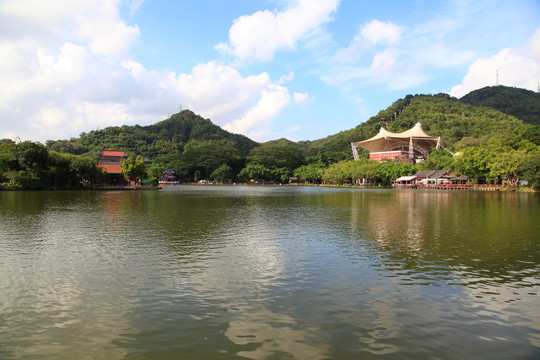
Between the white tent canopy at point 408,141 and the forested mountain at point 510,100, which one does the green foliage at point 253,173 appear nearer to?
the white tent canopy at point 408,141

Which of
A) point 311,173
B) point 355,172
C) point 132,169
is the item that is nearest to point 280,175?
point 311,173

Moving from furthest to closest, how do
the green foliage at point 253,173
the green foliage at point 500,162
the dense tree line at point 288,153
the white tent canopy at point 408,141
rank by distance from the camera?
1. the green foliage at point 253,173
2. the white tent canopy at point 408,141
3. the dense tree line at point 288,153
4. the green foliage at point 500,162

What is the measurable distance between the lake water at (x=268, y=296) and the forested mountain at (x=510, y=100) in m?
143

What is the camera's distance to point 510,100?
516 feet

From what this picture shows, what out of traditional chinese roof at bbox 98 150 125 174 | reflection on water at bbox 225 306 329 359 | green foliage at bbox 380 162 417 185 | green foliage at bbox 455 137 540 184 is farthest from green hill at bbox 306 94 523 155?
reflection on water at bbox 225 306 329 359

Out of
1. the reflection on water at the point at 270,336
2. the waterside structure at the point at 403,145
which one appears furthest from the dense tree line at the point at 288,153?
the reflection on water at the point at 270,336

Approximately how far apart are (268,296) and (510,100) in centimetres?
18431

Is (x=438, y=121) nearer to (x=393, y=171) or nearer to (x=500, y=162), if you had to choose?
(x=393, y=171)

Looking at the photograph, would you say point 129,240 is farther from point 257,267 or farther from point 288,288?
point 288,288

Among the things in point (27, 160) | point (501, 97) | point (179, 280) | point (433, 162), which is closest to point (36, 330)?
point (179, 280)

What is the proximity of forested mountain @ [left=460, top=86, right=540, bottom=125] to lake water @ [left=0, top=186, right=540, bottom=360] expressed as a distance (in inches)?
5620

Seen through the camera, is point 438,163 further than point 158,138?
No

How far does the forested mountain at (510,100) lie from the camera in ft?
454

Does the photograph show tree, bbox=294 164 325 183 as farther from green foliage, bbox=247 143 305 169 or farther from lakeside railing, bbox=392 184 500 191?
lakeside railing, bbox=392 184 500 191
